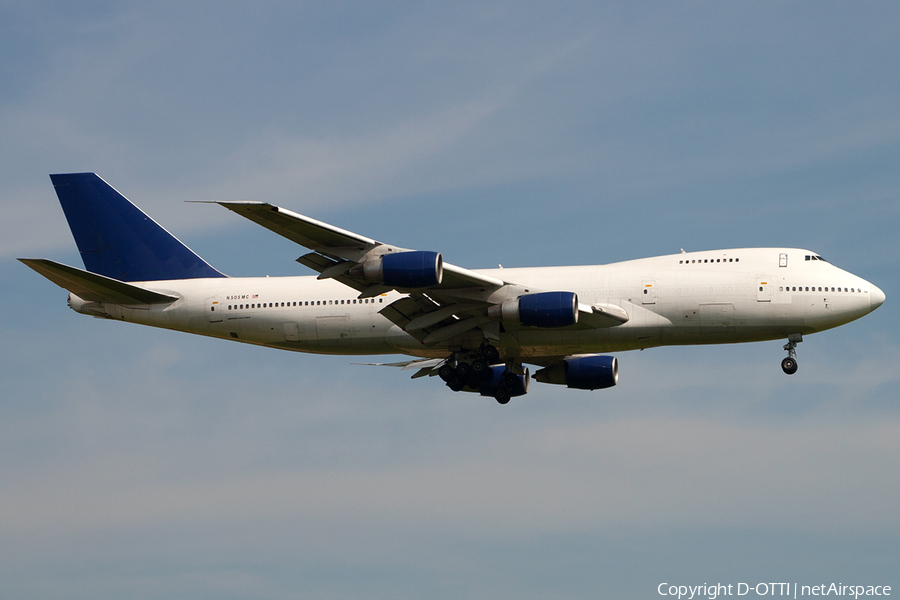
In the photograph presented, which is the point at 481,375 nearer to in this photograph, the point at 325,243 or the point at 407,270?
the point at 407,270

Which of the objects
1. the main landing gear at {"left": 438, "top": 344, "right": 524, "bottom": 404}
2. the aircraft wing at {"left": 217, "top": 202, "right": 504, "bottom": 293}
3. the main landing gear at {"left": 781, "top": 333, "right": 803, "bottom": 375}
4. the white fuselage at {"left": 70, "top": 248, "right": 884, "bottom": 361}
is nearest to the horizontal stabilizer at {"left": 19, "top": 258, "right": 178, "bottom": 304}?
the white fuselage at {"left": 70, "top": 248, "right": 884, "bottom": 361}

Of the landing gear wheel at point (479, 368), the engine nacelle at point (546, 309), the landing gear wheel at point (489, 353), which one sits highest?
the engine nacelle at point (546, 309)

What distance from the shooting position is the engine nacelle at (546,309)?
1336 inches

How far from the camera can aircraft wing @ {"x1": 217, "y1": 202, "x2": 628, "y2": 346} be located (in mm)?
32250

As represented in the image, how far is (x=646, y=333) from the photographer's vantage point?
3616 centimetres

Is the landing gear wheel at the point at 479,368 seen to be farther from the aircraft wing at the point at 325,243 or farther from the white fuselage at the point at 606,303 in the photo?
the aircraft wing at the point at 325,243

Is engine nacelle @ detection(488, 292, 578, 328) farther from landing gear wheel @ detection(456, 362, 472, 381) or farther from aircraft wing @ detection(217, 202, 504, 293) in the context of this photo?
landing gear wheel @ detection(456, 362, 472, 381)

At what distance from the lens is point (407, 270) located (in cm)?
3238

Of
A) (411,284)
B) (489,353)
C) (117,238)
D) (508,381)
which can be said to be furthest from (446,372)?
(117,238)

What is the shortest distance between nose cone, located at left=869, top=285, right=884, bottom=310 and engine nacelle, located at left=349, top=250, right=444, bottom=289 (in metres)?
15.5

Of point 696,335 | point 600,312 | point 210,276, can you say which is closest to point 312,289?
point 210,276

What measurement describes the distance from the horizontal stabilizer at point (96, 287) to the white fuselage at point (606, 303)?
0.35 meters

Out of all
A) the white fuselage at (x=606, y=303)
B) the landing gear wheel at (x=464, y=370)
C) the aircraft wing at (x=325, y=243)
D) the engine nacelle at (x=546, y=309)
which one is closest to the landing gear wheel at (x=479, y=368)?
the landing gear wheel at (x=464, y=370)

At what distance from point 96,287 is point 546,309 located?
17500 mm
